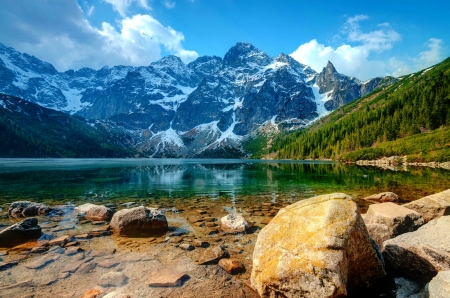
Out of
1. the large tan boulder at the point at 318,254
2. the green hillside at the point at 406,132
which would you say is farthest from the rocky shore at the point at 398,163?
the large tan boulder at the point at 318,254

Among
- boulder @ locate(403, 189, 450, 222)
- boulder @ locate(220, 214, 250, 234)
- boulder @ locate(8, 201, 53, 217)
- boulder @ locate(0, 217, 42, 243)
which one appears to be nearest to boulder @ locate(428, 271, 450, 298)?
boulder @ locate(220, 214, 250, 234)

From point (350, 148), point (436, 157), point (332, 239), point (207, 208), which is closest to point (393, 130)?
point (350, 148)

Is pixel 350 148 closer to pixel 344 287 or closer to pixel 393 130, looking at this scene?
pixel 393 130

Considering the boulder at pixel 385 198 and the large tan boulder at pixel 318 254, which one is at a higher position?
the large tan boulder at pixel 318 254

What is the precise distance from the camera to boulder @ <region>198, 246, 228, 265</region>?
1043 cm

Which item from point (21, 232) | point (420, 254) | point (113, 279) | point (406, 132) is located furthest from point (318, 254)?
point (406, 132)

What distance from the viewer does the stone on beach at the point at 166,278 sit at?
8547 millimetres

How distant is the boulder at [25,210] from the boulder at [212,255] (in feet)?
53.7

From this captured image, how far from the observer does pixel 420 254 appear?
762cm

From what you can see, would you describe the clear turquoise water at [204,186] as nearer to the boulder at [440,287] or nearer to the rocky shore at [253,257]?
the rocky shore at [253,257]

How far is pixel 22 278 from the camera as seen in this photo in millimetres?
9047

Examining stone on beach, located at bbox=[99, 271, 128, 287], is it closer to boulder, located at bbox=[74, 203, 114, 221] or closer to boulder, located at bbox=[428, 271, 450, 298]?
boulder, located at bbox=[428, 271, 450, 298]

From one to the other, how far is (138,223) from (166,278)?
21.9 ft

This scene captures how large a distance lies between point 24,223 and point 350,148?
6545 inches
